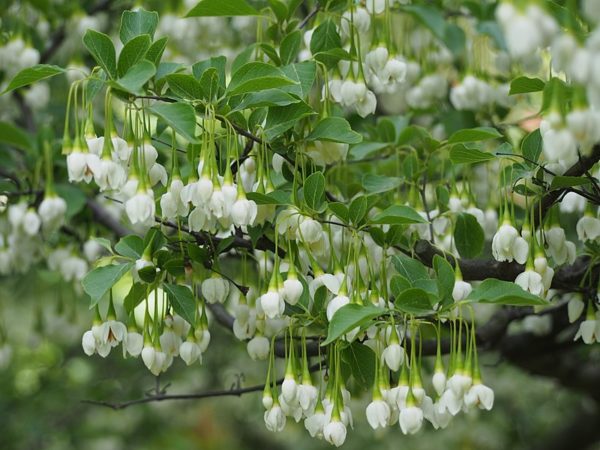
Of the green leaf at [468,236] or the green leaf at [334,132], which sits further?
the green leaf at [468,236]

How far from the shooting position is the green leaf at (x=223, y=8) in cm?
176

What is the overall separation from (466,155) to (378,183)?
284 mm

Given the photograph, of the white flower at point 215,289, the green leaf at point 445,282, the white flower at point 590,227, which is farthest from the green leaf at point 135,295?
the white flower at point 590,227

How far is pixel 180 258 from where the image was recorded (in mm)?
1801

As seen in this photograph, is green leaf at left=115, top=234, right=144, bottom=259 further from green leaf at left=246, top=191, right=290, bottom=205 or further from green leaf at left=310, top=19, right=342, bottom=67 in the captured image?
green leaf at left=310, top=19, right=342, bottom=67

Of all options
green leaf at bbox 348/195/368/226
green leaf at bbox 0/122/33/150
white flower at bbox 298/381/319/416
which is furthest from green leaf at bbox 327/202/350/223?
green leaf at bbox 0/122/33/150

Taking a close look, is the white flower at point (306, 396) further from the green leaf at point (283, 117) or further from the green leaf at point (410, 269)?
the green leaf at point (283, 117)

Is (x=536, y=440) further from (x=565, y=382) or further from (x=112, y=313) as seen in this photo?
(x=112, y=313)

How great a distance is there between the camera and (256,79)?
155 centimetres

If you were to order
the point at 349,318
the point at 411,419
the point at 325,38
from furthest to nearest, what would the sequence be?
the point at 325,38
the point at 411,419
the point at 349,318

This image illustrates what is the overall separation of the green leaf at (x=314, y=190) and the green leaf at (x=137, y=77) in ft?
1.18

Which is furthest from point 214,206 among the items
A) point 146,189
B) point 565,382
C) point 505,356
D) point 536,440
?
point 536,440

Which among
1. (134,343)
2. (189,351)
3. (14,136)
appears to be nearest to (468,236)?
(189,351)

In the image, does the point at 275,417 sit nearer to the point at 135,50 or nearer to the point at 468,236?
the point at 468,236
